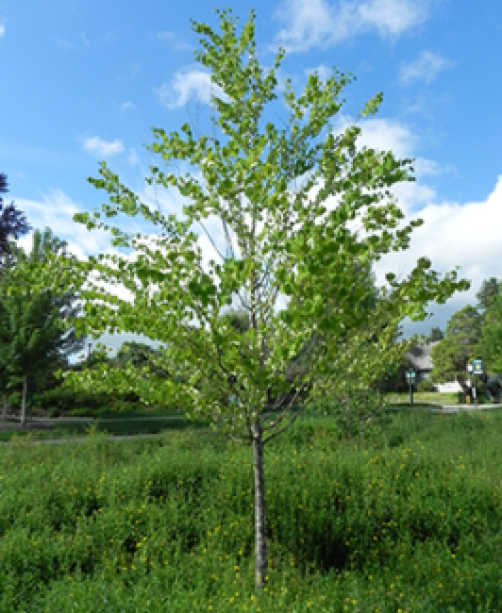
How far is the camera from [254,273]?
423 centimetres

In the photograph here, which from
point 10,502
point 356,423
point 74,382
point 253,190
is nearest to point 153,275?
point 253,190

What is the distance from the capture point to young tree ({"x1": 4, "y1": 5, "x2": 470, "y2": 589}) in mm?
3219

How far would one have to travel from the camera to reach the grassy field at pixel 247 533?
379 cm

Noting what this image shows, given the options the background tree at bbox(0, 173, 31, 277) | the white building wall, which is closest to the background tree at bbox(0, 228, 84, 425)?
the background tree at bbox(0, 173, 31, 277)

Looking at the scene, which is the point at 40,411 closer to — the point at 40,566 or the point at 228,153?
the point at 40,566

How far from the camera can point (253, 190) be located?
3.41 metres

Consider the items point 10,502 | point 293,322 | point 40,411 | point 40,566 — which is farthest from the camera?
point 40,411

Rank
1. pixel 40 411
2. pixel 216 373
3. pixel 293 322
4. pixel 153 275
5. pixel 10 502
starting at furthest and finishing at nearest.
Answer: pixel 40 411
pixel 10 502
pixel 216 373
pixel 153 275
pixel 293 322

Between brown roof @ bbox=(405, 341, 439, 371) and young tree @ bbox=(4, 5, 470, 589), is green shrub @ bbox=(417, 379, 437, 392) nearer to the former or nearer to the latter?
brown roof @ bbox=(405, 341, 439, 371)

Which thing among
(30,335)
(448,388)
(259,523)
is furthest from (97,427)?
(448,388)

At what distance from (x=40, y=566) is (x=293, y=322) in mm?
3731

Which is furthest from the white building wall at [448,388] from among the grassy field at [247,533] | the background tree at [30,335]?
the grassy field at [247,533]

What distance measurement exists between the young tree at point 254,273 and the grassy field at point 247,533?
774mm

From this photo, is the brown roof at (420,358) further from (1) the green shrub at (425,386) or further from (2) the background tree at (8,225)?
(2) the background tree at (8,225)
